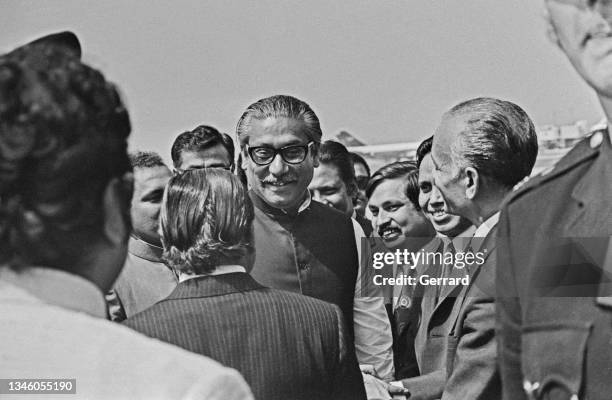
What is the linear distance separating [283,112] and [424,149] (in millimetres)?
374

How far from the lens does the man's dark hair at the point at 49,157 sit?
1164 mm

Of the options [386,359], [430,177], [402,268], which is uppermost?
[430,177]

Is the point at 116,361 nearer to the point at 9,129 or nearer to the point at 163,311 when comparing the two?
the point at 9,129

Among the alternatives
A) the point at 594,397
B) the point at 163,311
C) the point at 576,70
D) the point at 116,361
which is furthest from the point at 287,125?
the point at 116,361

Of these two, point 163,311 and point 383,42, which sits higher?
point 383,42

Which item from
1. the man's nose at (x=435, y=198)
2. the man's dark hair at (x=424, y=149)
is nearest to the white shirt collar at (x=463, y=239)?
the man's nose at (x=435, y=198)

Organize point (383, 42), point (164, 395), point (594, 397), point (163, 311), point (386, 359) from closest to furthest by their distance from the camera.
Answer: point (164, 395)
point (594, 397)
point (163, 311)
point (383, 42)
point (386, 359)

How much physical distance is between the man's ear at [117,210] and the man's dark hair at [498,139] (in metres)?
1.25

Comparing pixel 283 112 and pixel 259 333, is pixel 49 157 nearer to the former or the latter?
pixel 259 333

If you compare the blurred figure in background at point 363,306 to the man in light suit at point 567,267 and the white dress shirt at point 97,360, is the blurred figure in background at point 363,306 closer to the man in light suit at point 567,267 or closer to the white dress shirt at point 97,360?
the man in light suit at point 567,267

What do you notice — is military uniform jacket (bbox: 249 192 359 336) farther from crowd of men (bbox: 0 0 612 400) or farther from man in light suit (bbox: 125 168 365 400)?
man in light suit (bbox: 125 168 365 400)

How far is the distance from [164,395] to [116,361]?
0.21 ft

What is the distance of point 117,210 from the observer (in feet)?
4.02

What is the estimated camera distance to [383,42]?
93.7 inches
